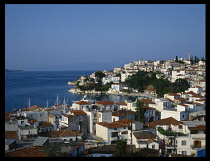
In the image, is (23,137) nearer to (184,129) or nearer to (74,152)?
(74,152)

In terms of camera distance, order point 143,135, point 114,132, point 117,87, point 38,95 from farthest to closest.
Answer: point 117,87
point 38,95
point 114,132
point 143,135

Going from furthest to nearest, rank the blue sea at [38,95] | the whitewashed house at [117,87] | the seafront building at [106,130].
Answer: the whitewashed house at [117,87] → the blue sea at [38,95] → the seafront building at [106,130]

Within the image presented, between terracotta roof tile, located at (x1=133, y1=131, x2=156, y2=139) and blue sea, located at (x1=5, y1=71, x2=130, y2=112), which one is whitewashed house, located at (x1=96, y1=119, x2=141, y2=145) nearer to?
terracotta roof tile, located at (x1=133, y1=131, x2=156, y2=139)

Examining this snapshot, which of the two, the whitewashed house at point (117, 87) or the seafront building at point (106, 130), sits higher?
the whitewashed house at point (117, 87)

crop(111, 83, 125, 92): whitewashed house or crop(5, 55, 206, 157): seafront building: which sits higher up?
crop(111, 83, 125, 92): whitewashed house

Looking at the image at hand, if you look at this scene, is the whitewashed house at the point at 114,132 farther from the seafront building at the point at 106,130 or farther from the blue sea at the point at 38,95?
the blue sea at the point at 38,95

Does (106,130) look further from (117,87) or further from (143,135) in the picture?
(117,87)

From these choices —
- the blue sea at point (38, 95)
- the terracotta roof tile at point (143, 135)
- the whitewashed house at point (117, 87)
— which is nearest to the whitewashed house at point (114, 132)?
the terracotta roof tile at point (143, 135)

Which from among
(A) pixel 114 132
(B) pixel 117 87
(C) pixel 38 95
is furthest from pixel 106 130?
(B) pixel 117 87

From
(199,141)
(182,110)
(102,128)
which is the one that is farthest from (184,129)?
(182,110)

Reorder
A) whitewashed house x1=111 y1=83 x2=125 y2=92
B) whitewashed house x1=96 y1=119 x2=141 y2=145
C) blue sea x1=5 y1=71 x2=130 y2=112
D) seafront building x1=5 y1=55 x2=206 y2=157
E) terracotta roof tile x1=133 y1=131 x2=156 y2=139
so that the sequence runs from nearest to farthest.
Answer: seafront building x1=5 y1=55 x2=206 y2=157 < terracotta roof tile x1=133 y1=131 x2=156 y2=139 < whitewashed house x1=96 y1=119 x2=141 y2=145 < blue sea x1=5 y1=71 x2=130 y2=112 < whitewashed house x1=111 y1=83 x2=125 y2=92

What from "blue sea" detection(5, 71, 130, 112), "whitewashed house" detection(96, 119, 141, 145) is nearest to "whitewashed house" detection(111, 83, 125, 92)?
"blue sea" detection(5, 71, 130, 112)
